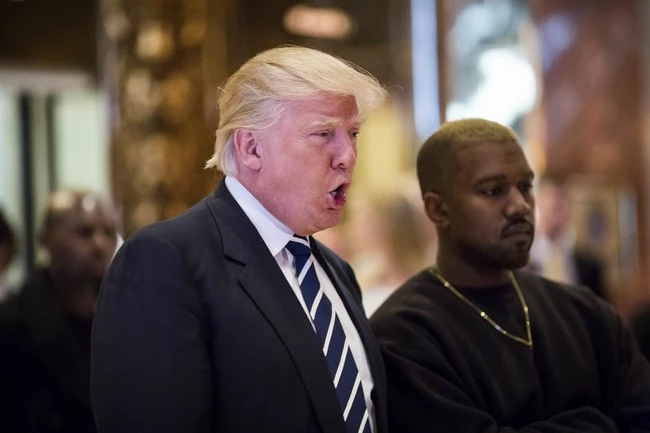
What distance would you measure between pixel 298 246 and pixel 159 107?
5.36 metres

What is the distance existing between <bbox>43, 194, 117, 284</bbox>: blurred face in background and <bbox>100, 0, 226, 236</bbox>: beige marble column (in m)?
3.73

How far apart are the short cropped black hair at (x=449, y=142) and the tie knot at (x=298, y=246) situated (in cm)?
59

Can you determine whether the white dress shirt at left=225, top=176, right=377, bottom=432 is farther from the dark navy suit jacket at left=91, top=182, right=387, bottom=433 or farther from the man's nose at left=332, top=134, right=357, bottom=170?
the man's nose at left=332, top=134, right=357, bottom=170

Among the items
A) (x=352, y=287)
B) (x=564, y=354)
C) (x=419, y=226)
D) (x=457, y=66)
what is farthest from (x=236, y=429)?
(x=457, y=66)

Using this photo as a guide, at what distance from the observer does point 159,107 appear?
773 cm

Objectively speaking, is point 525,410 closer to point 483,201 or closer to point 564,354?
point 564,354

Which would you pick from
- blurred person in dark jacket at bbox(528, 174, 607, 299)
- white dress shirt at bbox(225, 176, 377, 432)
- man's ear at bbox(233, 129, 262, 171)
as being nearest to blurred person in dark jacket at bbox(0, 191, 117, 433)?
white dress shirt at bbox(225, 176, 377, 432)

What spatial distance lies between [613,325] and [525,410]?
43 centimetres

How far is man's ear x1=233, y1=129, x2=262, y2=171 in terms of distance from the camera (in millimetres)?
2471

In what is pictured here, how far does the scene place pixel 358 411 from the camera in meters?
2.50

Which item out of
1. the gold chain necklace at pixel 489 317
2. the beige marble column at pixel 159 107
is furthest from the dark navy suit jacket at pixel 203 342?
the beige marble column at pixel 159 107

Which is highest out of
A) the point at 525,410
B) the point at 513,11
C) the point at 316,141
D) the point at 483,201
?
the point at 513,11

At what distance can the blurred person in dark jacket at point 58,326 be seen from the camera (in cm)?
357

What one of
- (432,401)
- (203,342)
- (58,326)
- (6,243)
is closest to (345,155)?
(203,342)
